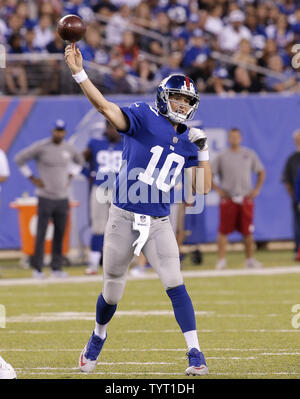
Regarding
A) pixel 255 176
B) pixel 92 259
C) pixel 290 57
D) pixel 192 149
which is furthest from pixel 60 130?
pixel 290 57

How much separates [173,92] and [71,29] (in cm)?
77

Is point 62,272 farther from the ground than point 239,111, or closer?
closer

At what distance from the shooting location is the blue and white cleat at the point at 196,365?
18.4 feet

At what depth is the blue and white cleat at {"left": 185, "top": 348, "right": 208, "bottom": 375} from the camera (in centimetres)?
559

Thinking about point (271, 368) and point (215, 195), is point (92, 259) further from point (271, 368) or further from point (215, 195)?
point (271, 368)

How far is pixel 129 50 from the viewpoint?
1700 centimetres

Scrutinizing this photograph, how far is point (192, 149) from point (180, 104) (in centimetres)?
29

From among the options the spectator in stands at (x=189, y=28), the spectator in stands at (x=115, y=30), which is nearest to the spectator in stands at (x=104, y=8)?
the spectator in stands at (x=115, y=30)

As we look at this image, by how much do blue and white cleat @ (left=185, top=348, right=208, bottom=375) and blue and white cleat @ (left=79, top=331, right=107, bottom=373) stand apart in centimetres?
64

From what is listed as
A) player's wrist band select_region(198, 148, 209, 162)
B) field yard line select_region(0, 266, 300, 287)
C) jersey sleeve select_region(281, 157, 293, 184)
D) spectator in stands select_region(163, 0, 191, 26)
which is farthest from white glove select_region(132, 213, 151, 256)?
spectator in stands select_region(163, 0, 191, 26)

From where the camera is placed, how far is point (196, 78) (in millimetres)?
16266

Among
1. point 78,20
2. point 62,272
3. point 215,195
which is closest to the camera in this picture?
point 78,20

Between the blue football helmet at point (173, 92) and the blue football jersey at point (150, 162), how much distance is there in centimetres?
5

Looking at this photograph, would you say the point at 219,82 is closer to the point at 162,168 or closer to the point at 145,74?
the point at 145,74
